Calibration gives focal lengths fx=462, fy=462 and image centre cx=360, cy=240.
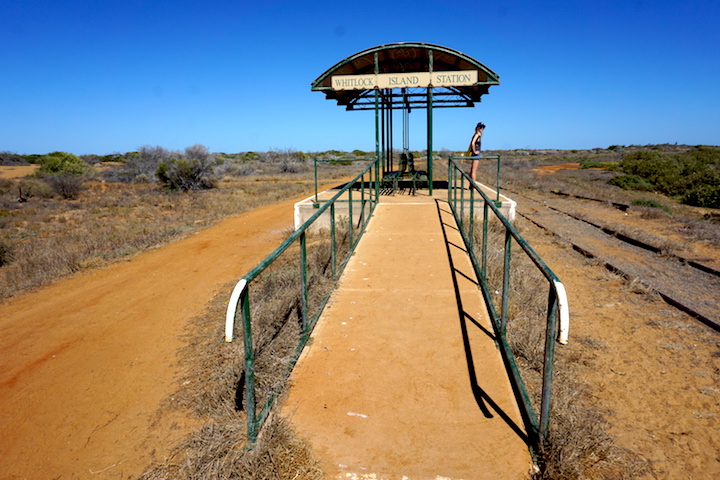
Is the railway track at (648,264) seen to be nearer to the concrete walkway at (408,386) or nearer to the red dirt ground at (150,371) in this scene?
the red dirt ground at (150,371)

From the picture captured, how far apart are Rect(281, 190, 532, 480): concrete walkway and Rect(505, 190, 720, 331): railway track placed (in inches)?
136

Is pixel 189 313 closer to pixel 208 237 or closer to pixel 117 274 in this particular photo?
pixel 117 274

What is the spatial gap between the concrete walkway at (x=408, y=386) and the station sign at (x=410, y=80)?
20.1ft

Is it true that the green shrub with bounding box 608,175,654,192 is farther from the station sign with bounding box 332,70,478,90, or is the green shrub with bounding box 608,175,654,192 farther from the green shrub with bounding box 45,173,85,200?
the green shrub with bounding box 45,173,85,200

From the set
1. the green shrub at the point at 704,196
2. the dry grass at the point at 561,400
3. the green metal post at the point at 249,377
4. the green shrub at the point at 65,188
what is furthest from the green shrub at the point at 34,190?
the green shrub at the point at 704,196

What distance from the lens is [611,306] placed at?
6664 millimetres

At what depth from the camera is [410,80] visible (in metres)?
10.8

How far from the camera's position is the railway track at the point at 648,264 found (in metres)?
6.75

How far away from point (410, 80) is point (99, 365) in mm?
8600

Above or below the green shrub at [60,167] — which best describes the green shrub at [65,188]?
below

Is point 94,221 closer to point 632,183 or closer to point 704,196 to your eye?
point 704,196

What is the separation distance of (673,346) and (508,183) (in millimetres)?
22078

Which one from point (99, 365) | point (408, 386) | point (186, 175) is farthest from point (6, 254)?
point (186, 175)

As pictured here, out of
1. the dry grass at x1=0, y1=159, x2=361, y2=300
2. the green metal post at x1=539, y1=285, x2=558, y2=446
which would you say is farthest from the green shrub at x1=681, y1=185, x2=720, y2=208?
the green metal post at x1=539, y1=285, x2=558, y2=446
